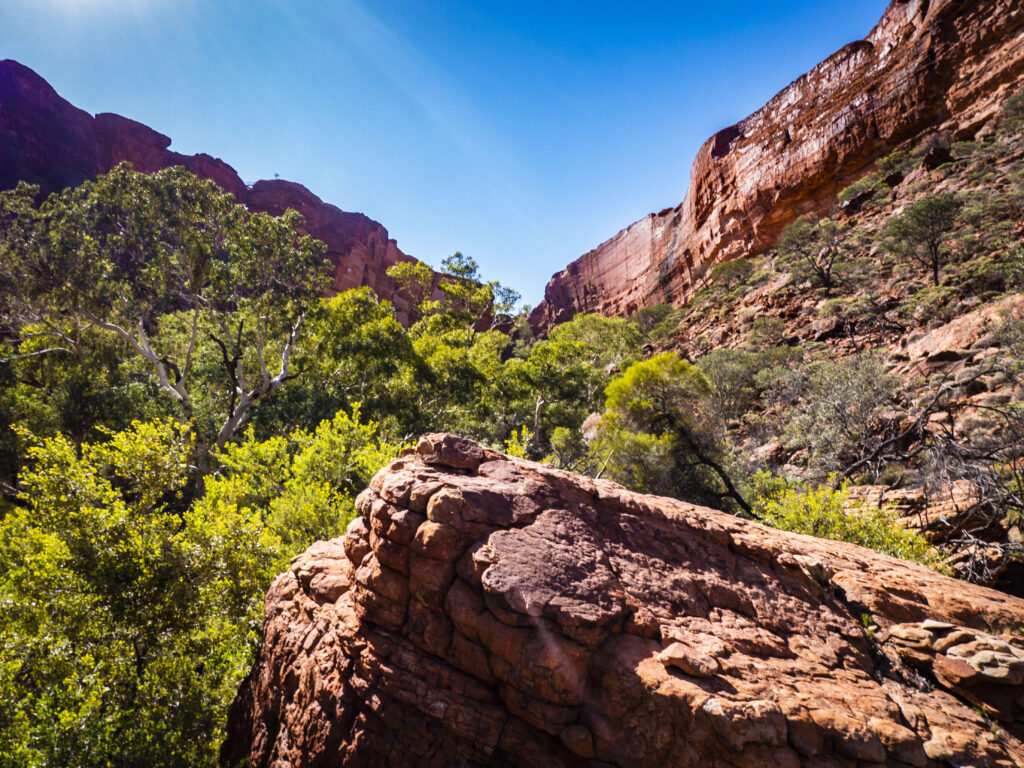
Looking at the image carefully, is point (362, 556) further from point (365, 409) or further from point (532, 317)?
point (532, 317)

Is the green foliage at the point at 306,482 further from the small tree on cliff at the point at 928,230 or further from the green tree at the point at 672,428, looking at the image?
the small tree on cliff at the point at 928,230

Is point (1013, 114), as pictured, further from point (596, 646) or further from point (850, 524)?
point (596, 646)

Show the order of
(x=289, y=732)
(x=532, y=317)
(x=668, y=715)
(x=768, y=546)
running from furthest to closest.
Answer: (x=532, y=317) → (x=768, y=546) → (x=289, y=732) → (x=668, y=715)

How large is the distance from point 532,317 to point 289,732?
3717 inches

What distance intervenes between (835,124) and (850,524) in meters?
58.6

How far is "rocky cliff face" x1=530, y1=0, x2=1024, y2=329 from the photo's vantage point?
38.6 metres

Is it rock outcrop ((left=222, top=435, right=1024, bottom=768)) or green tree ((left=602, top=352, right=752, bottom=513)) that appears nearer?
rock outcrop ((left=222, top=435, right=1024, bottom=768))

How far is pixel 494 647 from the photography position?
369 centimetres

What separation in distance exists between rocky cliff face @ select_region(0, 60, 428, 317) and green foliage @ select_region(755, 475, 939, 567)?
45.1 metres

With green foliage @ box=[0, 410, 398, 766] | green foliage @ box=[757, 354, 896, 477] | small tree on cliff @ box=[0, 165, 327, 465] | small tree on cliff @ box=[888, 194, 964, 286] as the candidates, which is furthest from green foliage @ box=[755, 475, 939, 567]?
small tree on cliff @ box=[888, 194, 964, 286]

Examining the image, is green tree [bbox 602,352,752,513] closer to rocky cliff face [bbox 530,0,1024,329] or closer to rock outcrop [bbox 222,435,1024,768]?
rock outcrop [bbox 222,435,1024,768]

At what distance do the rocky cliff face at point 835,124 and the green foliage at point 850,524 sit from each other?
Answer: 51847 millimetres

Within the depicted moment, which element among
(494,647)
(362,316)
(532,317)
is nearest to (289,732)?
(494,647)

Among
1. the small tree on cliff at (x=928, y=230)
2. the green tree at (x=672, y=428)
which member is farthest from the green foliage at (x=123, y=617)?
the small tree on cliff at (x=928, y=230)
